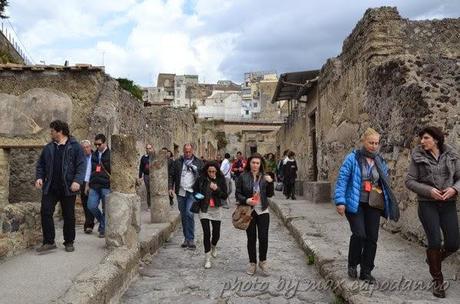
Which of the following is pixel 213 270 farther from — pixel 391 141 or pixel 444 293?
pixel 391 141

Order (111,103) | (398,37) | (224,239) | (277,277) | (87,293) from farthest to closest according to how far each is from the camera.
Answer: (111,103)
(398,37)
(224,239)
(277,277)
(87,293)

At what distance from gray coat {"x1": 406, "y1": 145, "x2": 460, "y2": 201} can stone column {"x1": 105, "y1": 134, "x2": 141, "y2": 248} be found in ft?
11.4

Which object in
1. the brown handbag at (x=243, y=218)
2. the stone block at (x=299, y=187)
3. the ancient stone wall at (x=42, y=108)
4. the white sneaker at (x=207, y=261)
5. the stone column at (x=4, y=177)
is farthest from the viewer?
the stone block at (x=299, y=187)

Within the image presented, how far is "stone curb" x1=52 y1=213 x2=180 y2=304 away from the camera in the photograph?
13.7 ft

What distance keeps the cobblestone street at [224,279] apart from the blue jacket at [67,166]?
149cm

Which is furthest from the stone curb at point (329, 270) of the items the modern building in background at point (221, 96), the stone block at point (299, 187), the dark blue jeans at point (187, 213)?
the modern building in background at point (221, 96)

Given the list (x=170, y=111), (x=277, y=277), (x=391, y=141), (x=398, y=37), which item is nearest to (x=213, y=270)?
(x=277, y=277)

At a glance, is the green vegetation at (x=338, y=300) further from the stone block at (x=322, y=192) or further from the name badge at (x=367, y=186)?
the stone block at (x=322, y=192)

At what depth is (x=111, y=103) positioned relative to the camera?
10.6m

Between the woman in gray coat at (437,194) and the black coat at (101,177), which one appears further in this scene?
the black coat at (101,177)

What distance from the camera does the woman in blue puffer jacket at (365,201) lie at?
497 centimetres

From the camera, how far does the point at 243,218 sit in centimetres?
596

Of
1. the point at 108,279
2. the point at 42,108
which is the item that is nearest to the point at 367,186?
the point at 108,279

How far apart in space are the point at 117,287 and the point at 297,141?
1669 centimetres
